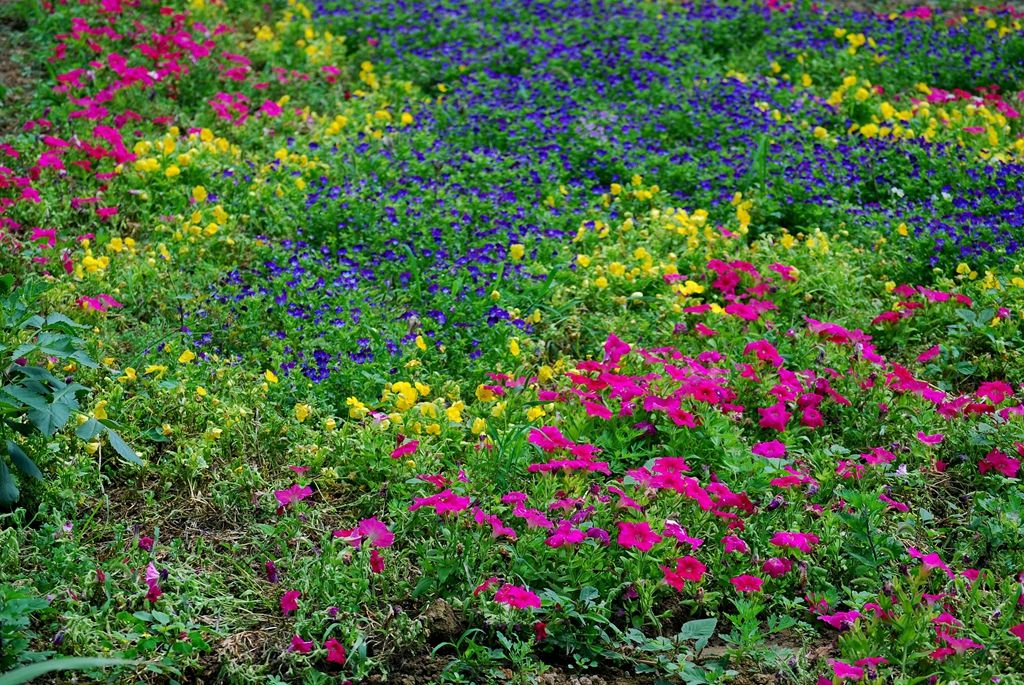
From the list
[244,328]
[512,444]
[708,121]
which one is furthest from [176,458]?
[708,121]

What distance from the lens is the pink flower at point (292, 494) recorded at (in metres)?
3.16

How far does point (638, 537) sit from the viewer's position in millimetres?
3029

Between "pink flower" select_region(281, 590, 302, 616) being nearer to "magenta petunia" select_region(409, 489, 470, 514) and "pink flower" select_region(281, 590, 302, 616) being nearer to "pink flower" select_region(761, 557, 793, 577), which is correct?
"magenta petunia" select_region(409, 489, 470, 514)

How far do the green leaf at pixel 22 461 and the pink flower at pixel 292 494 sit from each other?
0.71 metres

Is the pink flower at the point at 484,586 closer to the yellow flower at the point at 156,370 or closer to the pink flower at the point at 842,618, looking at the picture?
the pink flower at the point at 842,618

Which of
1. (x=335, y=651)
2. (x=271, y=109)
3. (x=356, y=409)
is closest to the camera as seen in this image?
(x=335, y=651)

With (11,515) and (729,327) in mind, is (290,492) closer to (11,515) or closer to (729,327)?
(11,515)

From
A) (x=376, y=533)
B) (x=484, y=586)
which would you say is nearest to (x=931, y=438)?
(x=484, y=586)

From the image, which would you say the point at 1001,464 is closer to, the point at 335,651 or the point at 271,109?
the point at 335,651

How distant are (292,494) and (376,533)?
355mm

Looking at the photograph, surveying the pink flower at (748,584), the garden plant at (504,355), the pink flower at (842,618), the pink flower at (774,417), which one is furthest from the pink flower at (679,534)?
the pink flower at (774,417)

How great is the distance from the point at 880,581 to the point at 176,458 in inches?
91.1

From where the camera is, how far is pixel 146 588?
2.90 m

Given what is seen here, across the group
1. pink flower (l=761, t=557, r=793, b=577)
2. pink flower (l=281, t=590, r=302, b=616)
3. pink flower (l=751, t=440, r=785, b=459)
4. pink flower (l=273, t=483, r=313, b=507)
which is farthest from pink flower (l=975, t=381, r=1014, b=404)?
pink flower (l=281, t=590, r=302, b=616)
